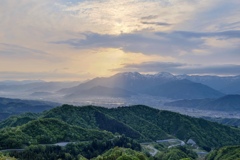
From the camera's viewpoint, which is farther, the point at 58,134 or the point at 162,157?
the point at 58,134

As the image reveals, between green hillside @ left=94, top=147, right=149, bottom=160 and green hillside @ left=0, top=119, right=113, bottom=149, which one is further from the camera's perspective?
green hillside @ left=0, top=119, right=113, bottom=149

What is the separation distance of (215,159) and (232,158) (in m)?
16.3

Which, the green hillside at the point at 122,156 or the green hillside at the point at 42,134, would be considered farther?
the green hillside at the point at 42,134

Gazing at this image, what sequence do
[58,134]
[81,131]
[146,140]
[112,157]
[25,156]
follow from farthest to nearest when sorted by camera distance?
[146,140] → [81,131] → [58,134] → [25,156] → [112,157]

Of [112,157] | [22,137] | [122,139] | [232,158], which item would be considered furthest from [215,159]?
[22,137]

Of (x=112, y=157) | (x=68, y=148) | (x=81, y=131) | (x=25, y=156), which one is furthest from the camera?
(x=81, y=131)

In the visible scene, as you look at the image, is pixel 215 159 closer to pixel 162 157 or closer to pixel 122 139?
pixel 162 157

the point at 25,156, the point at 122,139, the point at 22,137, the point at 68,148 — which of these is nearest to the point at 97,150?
the point at 68,148

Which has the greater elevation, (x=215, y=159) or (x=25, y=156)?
(x=25, y=156)

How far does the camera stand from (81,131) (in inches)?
5969

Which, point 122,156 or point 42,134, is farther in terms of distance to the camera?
point 42,134

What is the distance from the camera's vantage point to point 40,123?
141375 millimetres

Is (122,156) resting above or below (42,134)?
above

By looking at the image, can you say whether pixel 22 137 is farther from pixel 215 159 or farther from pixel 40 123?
pixel 215 159
